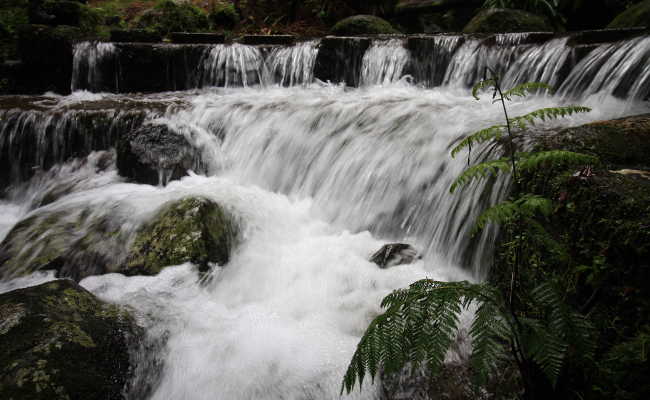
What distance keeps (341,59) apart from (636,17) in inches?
215

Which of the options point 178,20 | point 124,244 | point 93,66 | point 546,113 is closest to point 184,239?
point 124,244

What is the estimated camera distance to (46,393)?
6.91 ft

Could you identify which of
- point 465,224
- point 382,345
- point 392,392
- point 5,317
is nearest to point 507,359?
point 392,392

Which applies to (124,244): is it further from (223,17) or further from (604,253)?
(223,17)

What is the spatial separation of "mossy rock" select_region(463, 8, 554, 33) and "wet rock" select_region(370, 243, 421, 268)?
7149mm

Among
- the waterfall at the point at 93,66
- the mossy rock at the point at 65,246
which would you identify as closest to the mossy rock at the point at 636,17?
the mossy rock at the point at 65,246

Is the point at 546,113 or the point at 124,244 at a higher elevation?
the point at 546,113

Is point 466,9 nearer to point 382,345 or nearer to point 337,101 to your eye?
point 337,101

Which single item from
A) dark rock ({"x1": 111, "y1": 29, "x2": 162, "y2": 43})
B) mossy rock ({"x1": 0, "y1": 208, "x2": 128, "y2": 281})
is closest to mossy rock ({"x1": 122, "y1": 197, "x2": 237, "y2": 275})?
mossy rock ({"x1": 0, "y1": 208, "x2": 128, "y2": 281})

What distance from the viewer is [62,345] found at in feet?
7.72

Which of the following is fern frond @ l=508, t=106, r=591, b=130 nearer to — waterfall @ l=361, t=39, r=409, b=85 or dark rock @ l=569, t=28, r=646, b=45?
dark rock @ l=569, t=28, r=646, b=45

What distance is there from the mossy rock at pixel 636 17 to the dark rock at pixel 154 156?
25.5 feet

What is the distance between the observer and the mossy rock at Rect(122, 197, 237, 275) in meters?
3.77

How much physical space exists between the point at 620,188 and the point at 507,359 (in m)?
1.11
